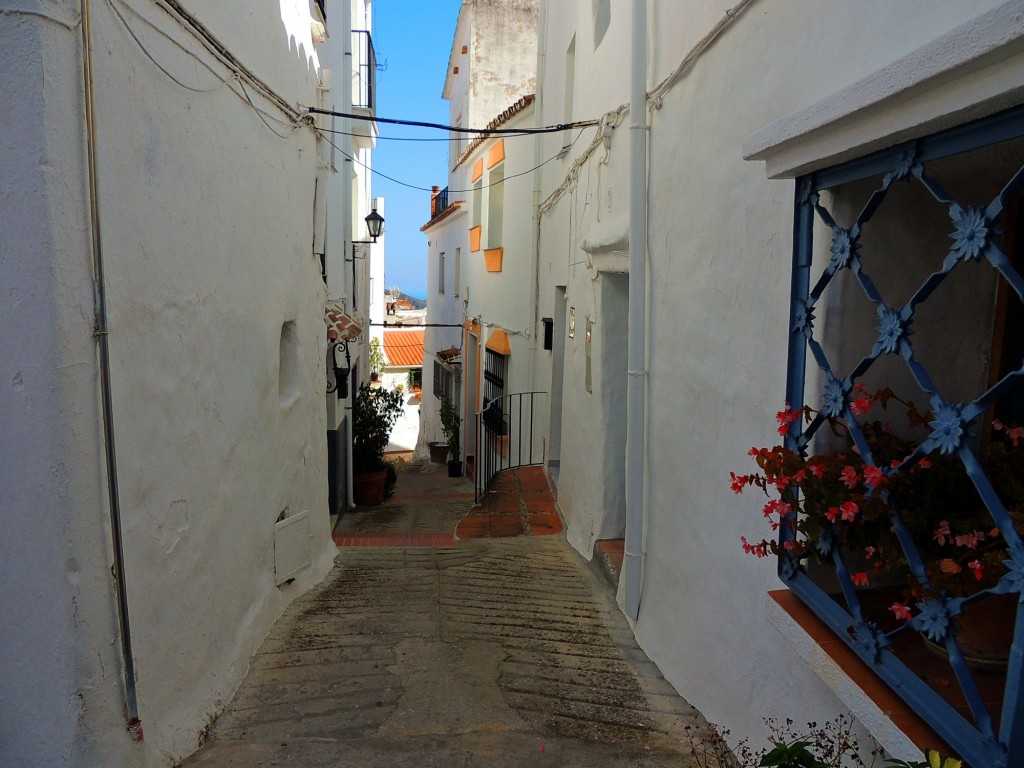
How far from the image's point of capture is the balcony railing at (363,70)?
487 inches

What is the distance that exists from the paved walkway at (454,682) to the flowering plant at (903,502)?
5.19 ft

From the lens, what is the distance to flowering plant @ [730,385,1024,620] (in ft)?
6.34

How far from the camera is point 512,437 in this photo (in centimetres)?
1155

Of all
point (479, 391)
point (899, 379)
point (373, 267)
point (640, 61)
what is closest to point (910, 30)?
point (899, 379)

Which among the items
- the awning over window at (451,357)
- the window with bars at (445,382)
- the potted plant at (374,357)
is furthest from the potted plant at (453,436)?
the potted plant at (374,357)

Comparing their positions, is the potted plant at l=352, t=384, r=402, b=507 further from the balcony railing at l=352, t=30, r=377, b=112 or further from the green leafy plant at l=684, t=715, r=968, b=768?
the green leafy plant at l=684, t=715, r=968, b=768

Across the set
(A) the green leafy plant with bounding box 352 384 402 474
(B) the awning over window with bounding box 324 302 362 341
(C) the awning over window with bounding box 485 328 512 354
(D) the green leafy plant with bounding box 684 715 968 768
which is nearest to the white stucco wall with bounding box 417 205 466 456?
(C) the awning over window with bounding box 485 328 512 354

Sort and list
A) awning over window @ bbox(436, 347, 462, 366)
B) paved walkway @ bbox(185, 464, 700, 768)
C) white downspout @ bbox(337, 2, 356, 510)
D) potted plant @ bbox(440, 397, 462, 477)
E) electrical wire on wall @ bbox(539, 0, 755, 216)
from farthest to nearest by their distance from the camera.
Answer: awning over window @ bbox(436, 347, 462, 366)
potted plant @ bbox(440, 397, 462, 477)
white downspout @ bbox(337, 2, 356, 510)
electrical wire on wall @ bbox(539, 0, 755, 216)
paved walkway @ bbox(185, 464, 700, 768)

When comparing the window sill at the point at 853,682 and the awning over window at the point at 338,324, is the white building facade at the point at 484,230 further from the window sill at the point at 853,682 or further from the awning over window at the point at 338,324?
the window sill at the point at 853,682

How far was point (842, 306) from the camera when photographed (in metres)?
2.59

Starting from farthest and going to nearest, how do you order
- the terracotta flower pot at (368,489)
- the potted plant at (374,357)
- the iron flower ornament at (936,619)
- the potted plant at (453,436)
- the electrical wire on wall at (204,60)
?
the potted plant at (374,357) < the potted plant at (453,436) < the terracotta flower pot at (368,489) < the electrical wire on wall at (204,60) < the iron flower ornament at (936,619)

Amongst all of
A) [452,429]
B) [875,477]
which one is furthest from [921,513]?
[452,429]

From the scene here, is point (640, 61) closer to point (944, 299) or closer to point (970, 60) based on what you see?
point (944, 299)

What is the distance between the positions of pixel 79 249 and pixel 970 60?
2554mm
